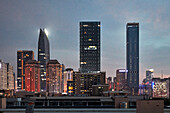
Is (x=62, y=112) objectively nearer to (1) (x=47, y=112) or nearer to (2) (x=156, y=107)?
(1) (x=47, y=112)

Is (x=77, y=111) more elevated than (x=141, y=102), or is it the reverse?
(x=141, y=102)

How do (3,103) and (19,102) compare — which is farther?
(19,102)

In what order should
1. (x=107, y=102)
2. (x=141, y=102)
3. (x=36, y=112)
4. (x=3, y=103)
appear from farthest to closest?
(x=107, y=102)
(x=3, y=103)
(x=36, y=112)
(x=141, y=102)

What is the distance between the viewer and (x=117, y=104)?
6078 centimetres

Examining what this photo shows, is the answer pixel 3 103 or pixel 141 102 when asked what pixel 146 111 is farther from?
pixel 3 103

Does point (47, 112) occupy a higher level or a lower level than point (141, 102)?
lower

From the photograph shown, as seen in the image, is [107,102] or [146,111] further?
[107,102]

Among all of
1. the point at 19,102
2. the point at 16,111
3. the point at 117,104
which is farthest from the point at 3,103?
the point at 19,102

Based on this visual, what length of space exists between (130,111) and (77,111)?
10.6 meters

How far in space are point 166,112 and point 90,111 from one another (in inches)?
602

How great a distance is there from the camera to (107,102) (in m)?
91.6

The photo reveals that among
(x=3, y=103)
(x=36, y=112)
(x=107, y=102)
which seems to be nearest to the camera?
(x=36, y=112)

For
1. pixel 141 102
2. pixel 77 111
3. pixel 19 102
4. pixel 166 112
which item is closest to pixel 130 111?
pixel 166 112

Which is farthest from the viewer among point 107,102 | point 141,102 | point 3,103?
point 107,102
